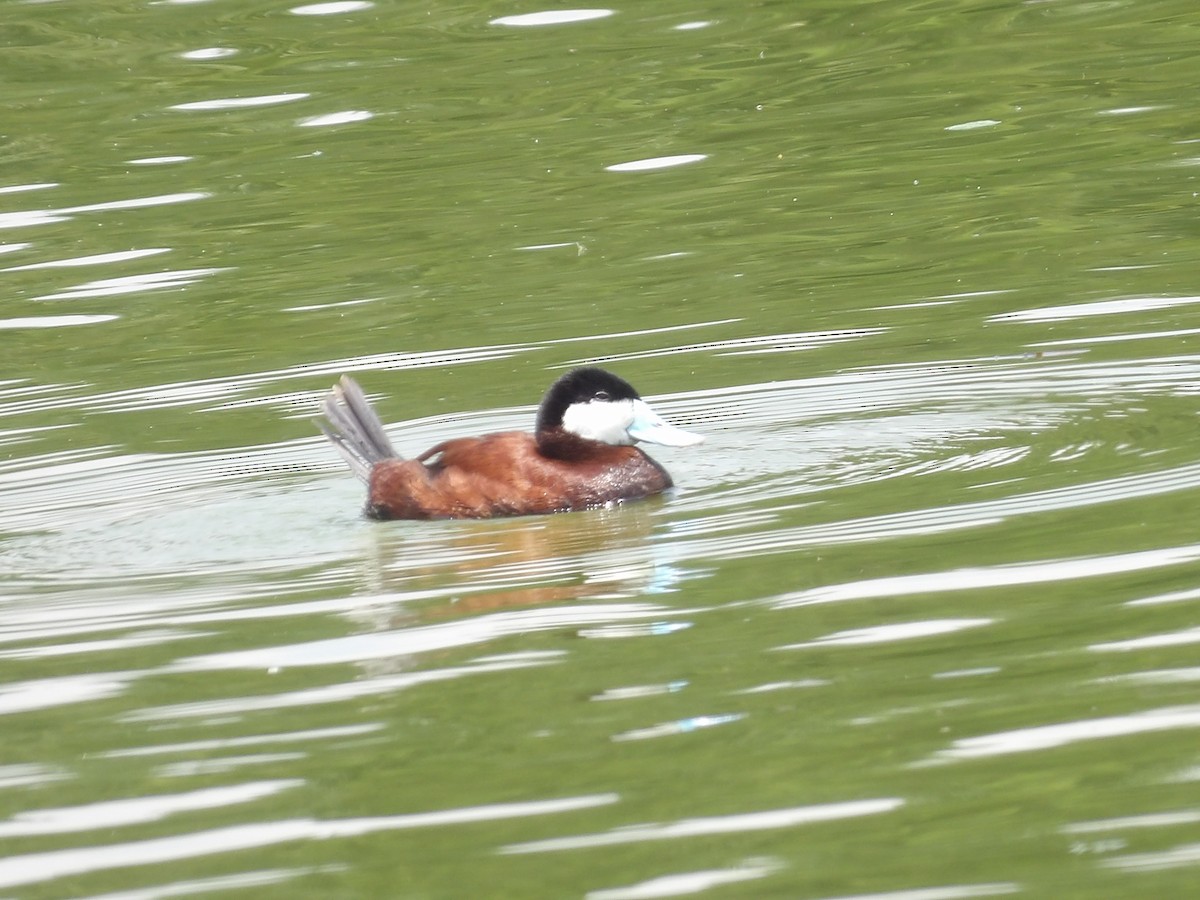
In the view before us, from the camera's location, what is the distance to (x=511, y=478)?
8406 mm

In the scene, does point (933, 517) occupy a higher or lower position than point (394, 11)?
lower

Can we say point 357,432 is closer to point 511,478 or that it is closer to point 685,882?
point 511,478

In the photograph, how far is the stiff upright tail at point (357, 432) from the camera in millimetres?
9039

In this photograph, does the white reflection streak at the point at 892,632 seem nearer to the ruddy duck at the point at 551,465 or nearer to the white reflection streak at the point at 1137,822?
the white reflection streak at the point at 1137,822

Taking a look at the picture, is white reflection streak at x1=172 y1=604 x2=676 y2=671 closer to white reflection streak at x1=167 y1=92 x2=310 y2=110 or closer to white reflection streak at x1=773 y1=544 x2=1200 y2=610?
white reflection streak at x1=773 y1=544 x2=1200 y2=610

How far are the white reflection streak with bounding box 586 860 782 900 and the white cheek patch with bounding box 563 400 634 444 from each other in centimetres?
429

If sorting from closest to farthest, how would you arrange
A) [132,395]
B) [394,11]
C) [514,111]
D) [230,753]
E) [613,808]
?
[613,808], [230,753], [132,395], [514,111], [394,11]

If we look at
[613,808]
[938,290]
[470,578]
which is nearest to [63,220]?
[938,290]

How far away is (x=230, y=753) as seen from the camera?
5418 millimetres

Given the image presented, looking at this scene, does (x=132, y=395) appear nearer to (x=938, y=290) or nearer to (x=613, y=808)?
(x=938, y=290)

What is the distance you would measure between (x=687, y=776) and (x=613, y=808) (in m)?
0.22

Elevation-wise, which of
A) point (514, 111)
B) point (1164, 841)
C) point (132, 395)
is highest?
point (514, 111)

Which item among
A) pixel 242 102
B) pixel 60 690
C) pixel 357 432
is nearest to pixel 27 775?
pixel 60 690

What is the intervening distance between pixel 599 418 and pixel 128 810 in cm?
380
